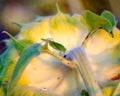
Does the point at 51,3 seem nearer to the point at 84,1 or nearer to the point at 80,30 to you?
the point at 84,1

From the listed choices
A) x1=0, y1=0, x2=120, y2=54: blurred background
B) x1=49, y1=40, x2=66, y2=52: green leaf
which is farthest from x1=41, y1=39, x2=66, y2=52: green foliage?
x1=0, y1=0, x2=120, y2=54: blurred background

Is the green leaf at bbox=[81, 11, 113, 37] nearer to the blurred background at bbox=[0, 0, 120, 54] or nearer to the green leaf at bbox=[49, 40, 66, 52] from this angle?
the green leaf at bbox=[49, 40, 66, 52]

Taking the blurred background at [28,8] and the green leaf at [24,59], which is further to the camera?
the blurred background at [28,8]

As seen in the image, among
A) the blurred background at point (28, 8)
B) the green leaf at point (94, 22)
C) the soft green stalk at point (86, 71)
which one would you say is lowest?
the soft green stalk at point (86, 71)

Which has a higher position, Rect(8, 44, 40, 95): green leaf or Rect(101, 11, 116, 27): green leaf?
Rect(101, 11, 116, 27): green leaf

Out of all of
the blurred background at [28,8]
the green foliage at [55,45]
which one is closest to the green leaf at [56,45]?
the green foliage at [55,45]

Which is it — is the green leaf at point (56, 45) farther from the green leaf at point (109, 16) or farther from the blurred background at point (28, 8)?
the blurred background at point (28, 8)

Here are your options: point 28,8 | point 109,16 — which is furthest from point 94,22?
point 28,8
